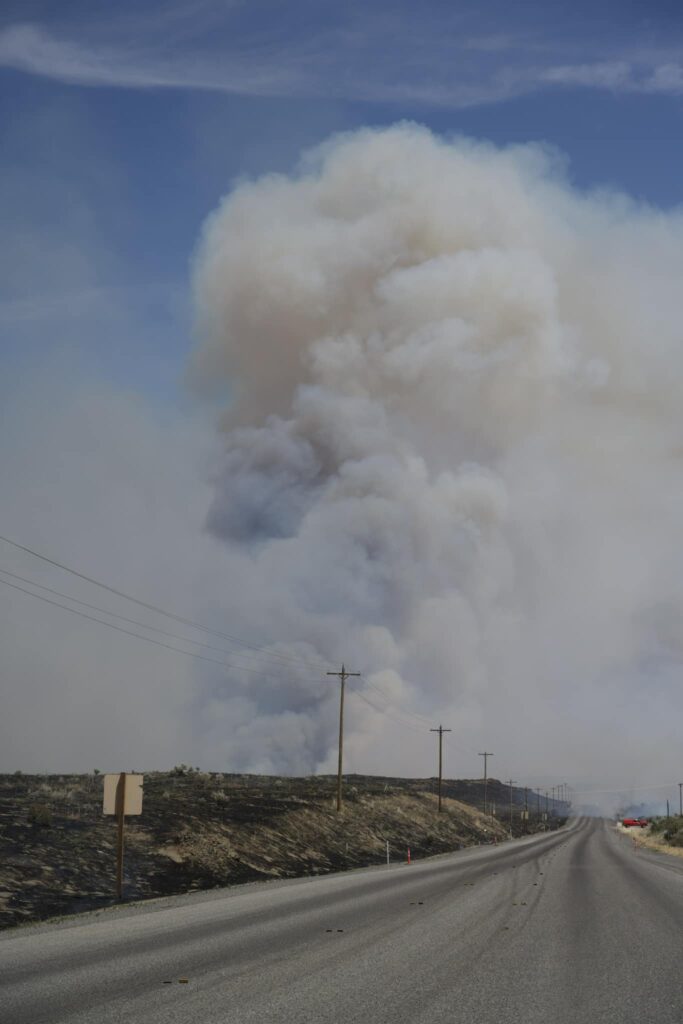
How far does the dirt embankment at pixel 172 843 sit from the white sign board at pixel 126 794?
2.25 m

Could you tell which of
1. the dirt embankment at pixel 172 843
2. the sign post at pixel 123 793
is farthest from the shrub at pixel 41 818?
the sign post at pixel 123 793

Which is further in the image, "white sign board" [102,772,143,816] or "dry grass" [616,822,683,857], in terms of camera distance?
"dry grass" [616,822,683,857]

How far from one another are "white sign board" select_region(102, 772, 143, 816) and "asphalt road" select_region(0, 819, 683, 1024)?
2.30 meters

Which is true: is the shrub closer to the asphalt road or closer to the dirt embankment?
the dirt embankment

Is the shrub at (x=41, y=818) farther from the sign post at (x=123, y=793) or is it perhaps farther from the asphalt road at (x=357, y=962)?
the sign post at (x=123, y=793)

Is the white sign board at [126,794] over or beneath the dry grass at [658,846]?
over

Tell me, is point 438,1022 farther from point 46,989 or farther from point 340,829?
point 340,829

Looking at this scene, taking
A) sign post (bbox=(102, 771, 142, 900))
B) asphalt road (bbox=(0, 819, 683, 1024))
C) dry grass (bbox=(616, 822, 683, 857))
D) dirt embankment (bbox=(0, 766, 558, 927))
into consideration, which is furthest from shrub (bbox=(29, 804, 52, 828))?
dry grass (bbox=(616, 822, 683, 857))

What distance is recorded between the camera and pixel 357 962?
40.2ft

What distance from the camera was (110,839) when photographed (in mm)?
31734

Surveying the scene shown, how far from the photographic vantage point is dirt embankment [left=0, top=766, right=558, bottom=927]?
2420 centimetres

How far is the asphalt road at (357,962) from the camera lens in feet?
30.5

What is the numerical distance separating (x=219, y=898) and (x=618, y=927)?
11.0m

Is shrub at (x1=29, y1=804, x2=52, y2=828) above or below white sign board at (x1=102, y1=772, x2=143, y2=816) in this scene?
below
